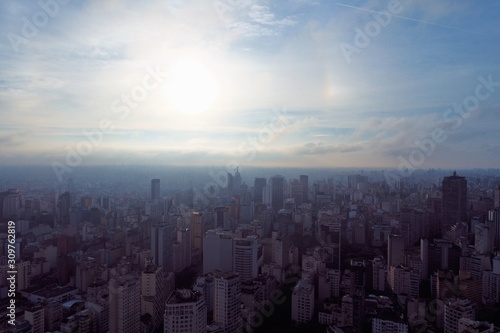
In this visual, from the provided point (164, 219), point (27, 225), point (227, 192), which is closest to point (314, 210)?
point (227, 192)

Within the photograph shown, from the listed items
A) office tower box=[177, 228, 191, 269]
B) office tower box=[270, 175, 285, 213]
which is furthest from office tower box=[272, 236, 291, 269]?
office tower box=[270, 175, 285, 213]

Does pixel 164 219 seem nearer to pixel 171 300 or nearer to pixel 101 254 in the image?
pixel 101 254

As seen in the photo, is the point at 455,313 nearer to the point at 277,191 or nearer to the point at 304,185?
the point at 277,191

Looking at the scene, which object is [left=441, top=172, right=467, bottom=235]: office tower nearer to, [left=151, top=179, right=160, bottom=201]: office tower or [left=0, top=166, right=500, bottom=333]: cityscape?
[left=0, top=166, right=500, bottom=333]: cityscape

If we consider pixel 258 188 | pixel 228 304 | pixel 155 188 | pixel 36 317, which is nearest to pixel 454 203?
pixel 258 188

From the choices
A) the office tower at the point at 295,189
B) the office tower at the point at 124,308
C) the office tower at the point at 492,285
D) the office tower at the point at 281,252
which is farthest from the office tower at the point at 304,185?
the office tower at the point at 124,308

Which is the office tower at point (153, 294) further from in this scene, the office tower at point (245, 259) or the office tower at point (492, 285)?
the office tower at point (492, 285)
